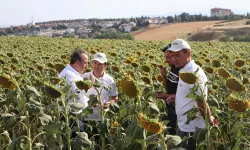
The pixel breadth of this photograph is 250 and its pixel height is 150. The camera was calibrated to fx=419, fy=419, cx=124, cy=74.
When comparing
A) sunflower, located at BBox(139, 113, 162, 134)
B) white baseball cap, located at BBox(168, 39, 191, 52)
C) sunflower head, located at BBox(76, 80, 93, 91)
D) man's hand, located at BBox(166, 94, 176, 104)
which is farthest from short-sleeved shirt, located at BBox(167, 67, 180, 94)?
sunflower, located at BBox(139, 113, 162, 134)

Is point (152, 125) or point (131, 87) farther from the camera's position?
point (131, 87)

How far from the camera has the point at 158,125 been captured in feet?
6.83

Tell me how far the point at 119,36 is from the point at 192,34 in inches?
644

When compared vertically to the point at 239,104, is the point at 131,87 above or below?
above

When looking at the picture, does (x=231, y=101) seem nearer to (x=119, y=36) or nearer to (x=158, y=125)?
(x=158, y=125)

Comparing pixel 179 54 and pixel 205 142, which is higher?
pixel 179 54

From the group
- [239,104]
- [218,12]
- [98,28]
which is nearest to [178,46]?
[239,104]

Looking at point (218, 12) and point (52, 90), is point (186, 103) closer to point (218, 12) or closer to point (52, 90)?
point (52, 90)

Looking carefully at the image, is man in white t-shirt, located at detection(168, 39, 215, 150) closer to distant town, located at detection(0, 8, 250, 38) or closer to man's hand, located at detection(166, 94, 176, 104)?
man's hand, located at detection(166, 94, 176, 104)

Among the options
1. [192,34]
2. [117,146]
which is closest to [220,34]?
[192,34]

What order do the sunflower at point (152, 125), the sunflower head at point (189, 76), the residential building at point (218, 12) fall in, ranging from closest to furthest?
the sunflower at point (152, 125) → the sunflower head at point (189, 76) → the residential building at point (218, 12)

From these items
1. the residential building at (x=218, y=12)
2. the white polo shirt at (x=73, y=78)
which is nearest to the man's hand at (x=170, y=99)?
the white polo shirt at (x=73, y=78)

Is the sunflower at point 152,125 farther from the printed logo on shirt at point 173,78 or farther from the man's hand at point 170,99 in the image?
the printed logo on shirt at point 173,78

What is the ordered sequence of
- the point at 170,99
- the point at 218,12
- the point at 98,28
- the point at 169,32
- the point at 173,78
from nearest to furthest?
the point at 170,99 < the point at 173,78 < the point at 169,32 < the point at 98,28 < the point at 218,12
